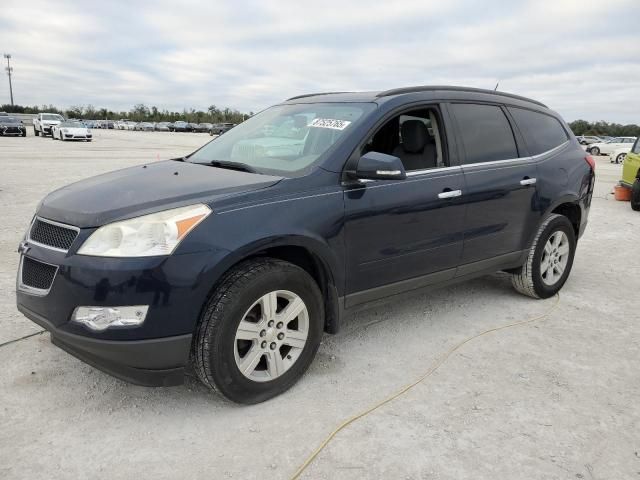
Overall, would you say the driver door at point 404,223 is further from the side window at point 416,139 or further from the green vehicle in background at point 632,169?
the green vehicle in background at point 632,169

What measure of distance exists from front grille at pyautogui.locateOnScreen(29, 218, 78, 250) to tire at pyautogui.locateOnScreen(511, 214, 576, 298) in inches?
144

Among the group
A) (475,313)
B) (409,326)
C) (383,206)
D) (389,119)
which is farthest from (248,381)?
(475,313)

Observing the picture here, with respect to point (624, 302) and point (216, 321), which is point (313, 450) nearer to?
point (216, 321)

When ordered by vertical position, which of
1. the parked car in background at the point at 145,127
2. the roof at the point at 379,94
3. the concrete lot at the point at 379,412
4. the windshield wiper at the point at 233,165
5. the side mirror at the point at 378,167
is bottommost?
the concrete lot at the point at 379,412

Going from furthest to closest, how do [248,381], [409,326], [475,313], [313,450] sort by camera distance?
[475,313] < [409,326] < [248,381] < [313,450]

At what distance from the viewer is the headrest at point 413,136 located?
379 centimetres

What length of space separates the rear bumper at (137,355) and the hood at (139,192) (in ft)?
1.89

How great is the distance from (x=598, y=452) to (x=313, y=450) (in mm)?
1394

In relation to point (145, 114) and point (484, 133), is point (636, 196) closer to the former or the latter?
point (484, 133)

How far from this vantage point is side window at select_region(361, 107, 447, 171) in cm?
369

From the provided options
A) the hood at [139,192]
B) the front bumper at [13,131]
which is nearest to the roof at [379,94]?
the hood at [139,192]

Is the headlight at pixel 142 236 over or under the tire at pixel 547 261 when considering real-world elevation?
over

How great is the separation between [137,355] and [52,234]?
2.73 feet

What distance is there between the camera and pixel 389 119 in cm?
357
